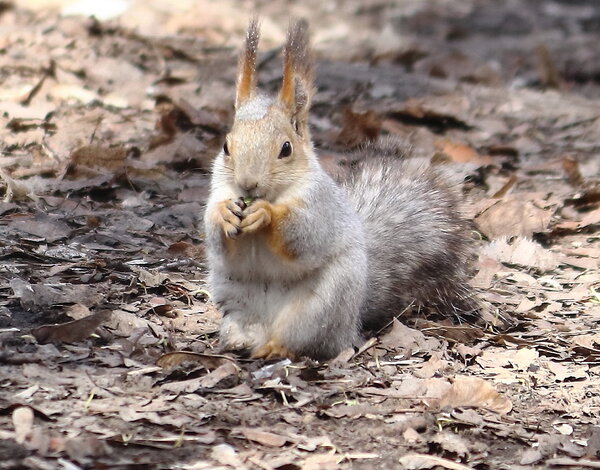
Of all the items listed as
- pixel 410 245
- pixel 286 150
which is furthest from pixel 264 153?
pixel 410 245

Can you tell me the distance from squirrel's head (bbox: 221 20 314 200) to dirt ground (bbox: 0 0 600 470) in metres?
0.61

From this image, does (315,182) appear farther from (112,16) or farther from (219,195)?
(112,16)

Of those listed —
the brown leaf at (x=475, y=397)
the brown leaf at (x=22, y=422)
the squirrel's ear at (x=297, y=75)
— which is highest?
the squirrel's ear at (x=297, y=75)

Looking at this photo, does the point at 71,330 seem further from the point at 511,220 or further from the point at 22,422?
the point at 511,220

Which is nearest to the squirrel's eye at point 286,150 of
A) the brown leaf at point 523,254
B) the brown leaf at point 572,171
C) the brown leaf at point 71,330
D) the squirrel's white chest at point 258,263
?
the squirrel's white chest at point 258,263

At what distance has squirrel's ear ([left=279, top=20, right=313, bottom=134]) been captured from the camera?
3492 millimetres

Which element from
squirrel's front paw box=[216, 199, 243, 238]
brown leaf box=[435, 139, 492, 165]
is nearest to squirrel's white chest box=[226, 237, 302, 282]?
squirrel's front paw box=[216, 199, 243, 238]

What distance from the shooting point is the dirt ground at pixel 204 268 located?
2.96 m

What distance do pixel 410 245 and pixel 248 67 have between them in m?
1.00

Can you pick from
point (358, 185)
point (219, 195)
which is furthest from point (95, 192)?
point (219, 195)

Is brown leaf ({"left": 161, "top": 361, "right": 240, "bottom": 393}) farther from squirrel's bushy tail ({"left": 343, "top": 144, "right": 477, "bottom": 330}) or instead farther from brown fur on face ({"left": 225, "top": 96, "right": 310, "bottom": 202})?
squirrel's bushy tail ({"left": 343, "top": 144, "right": 477, "bottom": 330})

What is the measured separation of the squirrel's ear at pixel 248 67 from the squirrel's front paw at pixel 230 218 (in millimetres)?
443

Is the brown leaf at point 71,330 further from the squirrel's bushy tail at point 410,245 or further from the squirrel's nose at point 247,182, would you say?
the squirrel's bushy tail at point 410,245

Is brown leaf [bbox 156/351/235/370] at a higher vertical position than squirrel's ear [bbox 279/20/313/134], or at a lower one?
lower
